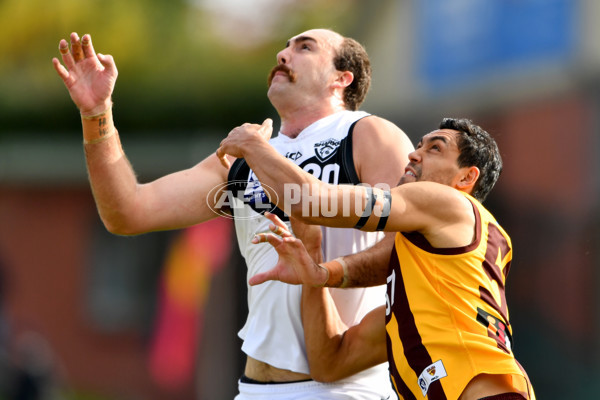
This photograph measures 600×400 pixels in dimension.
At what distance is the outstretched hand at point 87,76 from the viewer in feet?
15.8

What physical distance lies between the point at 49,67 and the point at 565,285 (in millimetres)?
14920

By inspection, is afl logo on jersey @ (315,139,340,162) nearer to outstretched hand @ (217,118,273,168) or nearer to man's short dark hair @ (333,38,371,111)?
man's short dark hair @ (333,38,371,111)

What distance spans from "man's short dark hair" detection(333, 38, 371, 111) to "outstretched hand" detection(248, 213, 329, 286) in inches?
52.3

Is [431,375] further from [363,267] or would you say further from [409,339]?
[363,267]

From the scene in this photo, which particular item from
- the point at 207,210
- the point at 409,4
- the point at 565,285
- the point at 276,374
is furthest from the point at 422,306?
the point at 409,4

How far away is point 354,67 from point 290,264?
147cm

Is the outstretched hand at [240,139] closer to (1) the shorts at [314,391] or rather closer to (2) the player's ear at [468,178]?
(2) the player's ear at [468,178]

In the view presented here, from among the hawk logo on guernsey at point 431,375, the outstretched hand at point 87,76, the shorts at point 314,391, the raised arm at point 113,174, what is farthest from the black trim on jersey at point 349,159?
the outstretched hand at point 87,76

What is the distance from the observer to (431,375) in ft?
12.8

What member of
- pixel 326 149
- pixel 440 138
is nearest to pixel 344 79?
pixel 326 149

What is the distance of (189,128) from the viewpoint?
21547mm

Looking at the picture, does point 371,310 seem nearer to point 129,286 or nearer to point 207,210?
point 207,210

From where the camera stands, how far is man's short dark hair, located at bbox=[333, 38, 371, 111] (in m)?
5.18

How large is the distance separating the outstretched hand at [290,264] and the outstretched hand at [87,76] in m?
1.25
